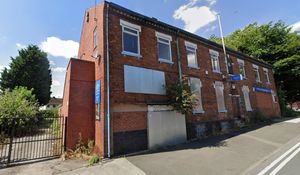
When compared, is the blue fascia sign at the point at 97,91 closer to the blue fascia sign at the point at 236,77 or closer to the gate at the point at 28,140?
the gate at the point at 28,140

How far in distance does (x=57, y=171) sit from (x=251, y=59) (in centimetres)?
2107

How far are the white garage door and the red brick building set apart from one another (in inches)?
2.1

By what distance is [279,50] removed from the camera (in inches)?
974

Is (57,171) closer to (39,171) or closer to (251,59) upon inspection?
(39,171)

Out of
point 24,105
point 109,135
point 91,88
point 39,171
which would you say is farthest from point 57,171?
point 24,105

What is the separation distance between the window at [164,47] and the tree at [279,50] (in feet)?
66.6

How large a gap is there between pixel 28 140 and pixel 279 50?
3128cm

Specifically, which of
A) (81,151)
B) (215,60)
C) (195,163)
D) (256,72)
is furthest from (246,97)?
(81,151)

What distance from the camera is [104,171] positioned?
6219 mm

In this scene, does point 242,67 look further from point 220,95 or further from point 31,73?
point 31,73

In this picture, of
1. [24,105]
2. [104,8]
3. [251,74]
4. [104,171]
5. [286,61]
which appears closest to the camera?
[104,171]

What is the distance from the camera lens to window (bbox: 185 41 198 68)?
42.1 ft

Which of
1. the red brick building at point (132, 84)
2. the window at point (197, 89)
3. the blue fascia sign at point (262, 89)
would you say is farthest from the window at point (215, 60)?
the blue fascia sign at point (262, 89)

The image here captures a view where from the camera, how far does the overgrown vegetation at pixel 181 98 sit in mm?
9359
